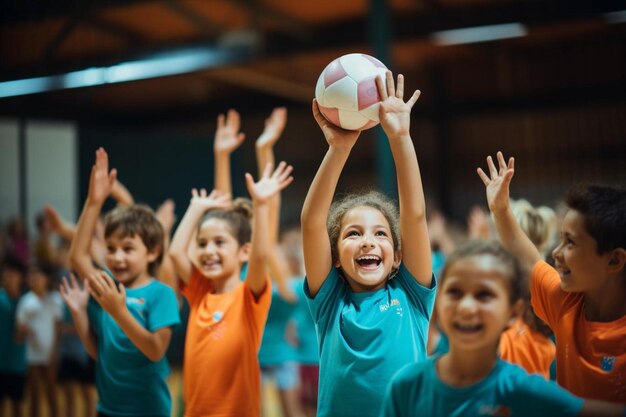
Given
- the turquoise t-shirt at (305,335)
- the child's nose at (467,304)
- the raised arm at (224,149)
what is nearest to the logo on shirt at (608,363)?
the child's nose at (467,304)

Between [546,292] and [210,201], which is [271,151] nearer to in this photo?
[210,201]

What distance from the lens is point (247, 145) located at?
40.0ft

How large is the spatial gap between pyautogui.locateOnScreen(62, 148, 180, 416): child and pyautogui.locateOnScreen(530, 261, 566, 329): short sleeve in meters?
1.50

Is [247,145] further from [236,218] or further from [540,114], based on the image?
[236,218]

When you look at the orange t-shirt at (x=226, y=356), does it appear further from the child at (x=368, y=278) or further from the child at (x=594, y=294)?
the child at (x=594, y=294)

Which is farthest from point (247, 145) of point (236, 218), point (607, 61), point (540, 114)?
point (236, 218)

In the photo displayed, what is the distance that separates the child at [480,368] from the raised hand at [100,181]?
1809 millimetres

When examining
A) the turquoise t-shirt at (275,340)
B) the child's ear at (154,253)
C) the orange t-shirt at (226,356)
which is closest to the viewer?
the orange t-shirt at (226,356)

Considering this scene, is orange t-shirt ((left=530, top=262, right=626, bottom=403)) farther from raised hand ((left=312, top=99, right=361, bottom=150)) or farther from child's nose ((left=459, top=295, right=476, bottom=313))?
raised hand ((left=312, top=99, right=361, bottom=150))

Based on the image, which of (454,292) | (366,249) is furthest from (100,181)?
(454,292)

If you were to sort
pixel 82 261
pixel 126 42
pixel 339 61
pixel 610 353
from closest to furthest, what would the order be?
pixel 610 353 < pixel 339 61 < pixel 82 261 < pixel 126 42

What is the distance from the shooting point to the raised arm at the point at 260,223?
278cm

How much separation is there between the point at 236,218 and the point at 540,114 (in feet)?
29.3

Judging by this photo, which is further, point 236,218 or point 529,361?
point 236,218
